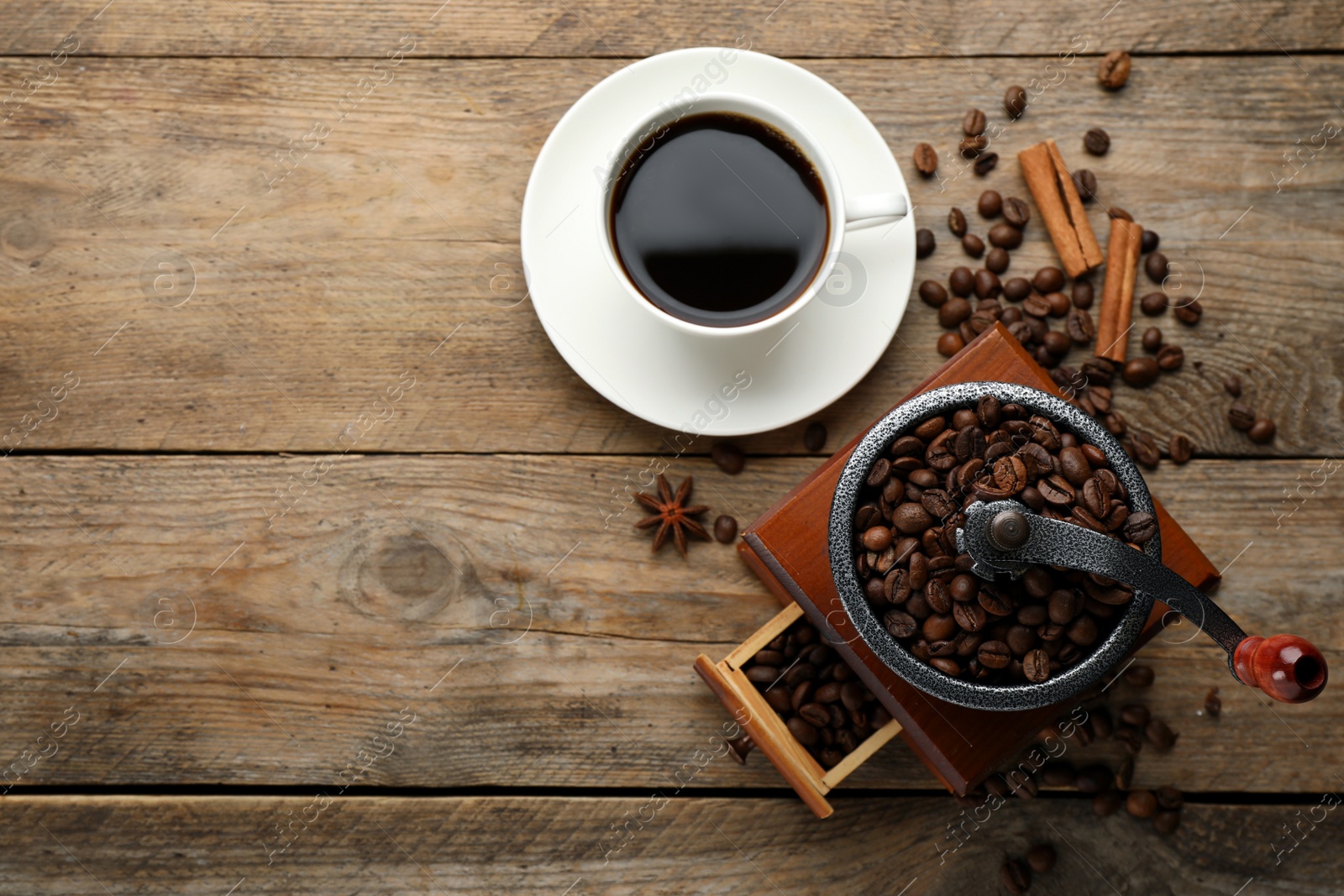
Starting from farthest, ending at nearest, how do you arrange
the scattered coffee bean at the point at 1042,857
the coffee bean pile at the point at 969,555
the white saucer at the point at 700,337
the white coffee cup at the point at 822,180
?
the scattered coffee bean at the point at 1042,857, the white saucer at the point at 700,337, the white coffee cup at the point at 822,180, the coffee bean pile at the point at 969,555

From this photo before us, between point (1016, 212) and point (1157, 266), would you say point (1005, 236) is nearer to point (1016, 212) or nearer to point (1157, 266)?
point (1016, 212)

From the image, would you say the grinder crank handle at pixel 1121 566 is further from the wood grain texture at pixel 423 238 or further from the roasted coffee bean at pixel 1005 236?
the roasted coffee bean at pixel 1005 236

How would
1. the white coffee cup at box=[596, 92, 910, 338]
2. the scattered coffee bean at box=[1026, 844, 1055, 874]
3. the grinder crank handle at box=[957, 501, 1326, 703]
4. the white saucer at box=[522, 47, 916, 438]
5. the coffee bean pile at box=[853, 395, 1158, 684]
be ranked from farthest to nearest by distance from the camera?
1. the scattered coffee bean at box=[1026, 844, 1055, 874]
2. the white saucer at box=[522, 47, 916, 438]
3. the white coffee cup at box=[596, 92, 910, 338]
4. the coffee bean pile at box=[853, 395, 1158, 684]
5. the grinder crank handle at box=[957, 501, 1326, 703]

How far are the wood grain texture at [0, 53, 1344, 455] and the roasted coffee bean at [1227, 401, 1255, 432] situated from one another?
0.02m

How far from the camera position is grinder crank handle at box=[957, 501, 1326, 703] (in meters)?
0.82

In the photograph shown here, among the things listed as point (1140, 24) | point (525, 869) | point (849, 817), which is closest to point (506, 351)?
point (525, 869)

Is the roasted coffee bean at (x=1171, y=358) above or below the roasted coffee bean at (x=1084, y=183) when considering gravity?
below

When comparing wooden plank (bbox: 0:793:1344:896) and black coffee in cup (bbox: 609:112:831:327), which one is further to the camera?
wooden plank (bbox: 0:793:1344:896)

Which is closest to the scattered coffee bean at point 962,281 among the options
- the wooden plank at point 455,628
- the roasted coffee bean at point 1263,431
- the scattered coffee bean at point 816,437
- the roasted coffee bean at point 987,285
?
the roasted coffee bean at point 987,285

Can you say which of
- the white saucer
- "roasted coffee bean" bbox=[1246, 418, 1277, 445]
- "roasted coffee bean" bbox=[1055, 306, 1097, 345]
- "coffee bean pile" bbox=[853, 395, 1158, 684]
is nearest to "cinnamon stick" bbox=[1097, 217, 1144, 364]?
"roasted coffee bean" bbox=[1055, 306, 1097, 345]

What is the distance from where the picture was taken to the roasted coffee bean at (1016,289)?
1.39m

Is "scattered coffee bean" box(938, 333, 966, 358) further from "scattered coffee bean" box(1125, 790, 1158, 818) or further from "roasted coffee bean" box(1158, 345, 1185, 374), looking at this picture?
"scattered coffee bean" box(1125, 790, 1158, 818)

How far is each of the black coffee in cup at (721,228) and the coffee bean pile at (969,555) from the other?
34 centimetres

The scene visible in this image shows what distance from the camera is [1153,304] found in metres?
1.39
